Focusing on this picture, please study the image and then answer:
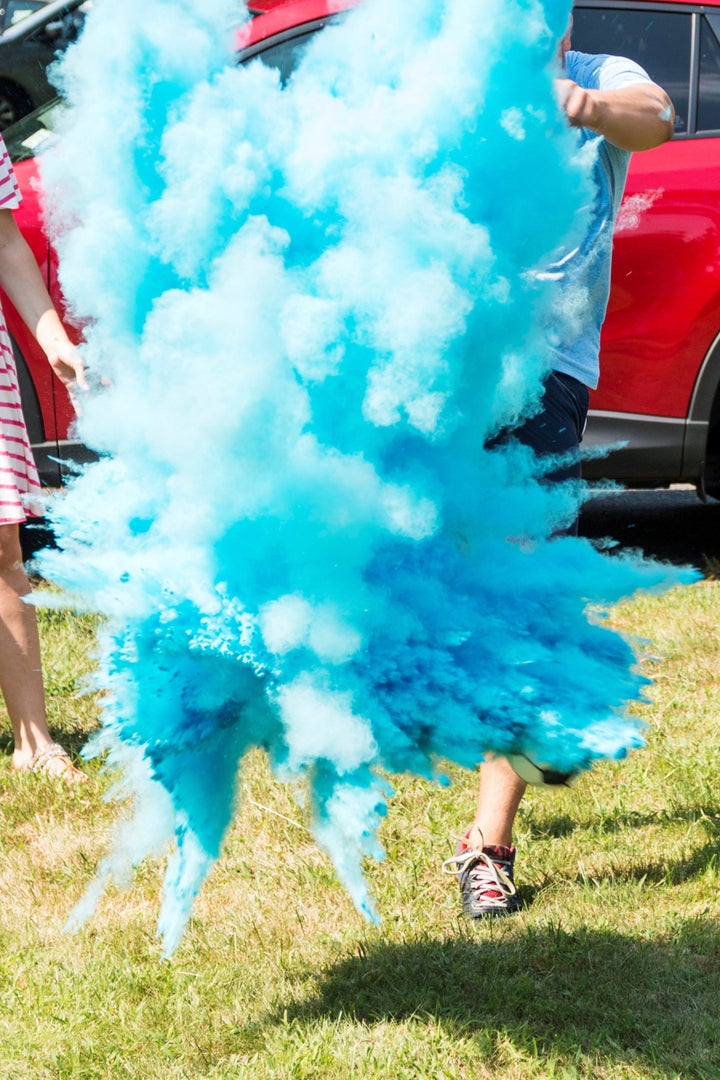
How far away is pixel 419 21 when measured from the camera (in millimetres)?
1545

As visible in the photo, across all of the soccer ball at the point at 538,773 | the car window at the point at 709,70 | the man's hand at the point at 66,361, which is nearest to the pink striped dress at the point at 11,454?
the man's hand at the point at 66,361

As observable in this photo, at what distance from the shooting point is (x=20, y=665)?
10.4ft

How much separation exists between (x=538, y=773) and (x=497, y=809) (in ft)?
2.21

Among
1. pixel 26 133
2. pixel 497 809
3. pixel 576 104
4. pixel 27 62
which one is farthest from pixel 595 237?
pixel 27 62

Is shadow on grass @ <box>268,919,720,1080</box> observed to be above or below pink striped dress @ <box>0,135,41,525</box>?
below

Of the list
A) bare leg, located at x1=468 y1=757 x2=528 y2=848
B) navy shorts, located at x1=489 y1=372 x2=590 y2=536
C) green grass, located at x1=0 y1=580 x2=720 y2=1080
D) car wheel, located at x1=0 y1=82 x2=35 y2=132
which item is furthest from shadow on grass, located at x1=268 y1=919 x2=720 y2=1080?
car wheel, located at x1=0 y1=82 x2=35 y2=132

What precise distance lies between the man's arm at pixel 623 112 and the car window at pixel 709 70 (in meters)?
2.66

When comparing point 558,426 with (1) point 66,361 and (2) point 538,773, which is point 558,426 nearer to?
(2) point 538,773

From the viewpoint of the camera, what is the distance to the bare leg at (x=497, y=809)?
2.46 m

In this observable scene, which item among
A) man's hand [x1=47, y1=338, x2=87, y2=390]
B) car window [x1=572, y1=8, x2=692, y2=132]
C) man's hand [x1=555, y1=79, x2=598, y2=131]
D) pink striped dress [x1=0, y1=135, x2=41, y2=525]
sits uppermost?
man's hand [x1=555, y1=79, x2=598, y2=131]

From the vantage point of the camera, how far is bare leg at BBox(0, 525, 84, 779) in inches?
122

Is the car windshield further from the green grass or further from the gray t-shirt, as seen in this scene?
the gray t-shirt

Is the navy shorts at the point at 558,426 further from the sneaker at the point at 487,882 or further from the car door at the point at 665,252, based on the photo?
the car door at the point at 665,252

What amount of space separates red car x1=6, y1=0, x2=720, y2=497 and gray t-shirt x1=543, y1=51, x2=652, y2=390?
217cm
